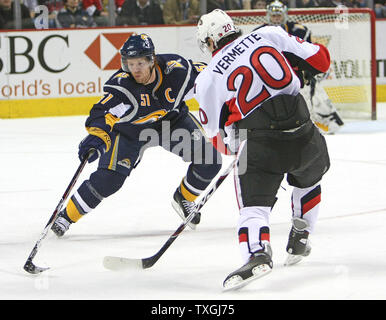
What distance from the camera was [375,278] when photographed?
3545 millimetres

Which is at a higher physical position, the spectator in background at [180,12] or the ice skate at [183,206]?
the spectator in background at [180,12]

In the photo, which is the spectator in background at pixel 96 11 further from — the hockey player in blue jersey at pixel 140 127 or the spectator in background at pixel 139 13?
the hockey player in blue jersey at pixel 140 127

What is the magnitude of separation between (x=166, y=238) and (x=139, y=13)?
5536 millimetres

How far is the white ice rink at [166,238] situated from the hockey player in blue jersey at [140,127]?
0.64 feet

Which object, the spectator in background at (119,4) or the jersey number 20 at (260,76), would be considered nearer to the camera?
the jersey number 20 at (260,76)

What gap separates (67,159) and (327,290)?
12.8 ft

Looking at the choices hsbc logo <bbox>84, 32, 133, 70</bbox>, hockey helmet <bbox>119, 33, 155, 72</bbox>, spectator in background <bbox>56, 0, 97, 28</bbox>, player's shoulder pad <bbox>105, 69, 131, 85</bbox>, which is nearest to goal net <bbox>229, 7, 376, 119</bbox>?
hsbc logo <bbox>84, 32, 133, 70</bbox>

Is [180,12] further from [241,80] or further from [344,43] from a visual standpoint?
[241,80]

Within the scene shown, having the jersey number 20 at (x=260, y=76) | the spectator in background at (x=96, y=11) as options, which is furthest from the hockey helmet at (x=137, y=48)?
the spectator in background at (x=96, y=11)

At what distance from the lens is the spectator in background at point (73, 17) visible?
9.33 metres

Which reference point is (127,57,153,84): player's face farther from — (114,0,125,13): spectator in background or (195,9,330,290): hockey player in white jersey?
(114,0,125,13): spectator in background

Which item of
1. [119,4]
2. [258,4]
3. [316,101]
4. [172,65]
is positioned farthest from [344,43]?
[172,65]

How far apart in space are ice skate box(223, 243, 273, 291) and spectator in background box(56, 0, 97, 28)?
6362 millimetres

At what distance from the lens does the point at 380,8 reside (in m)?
10.5
